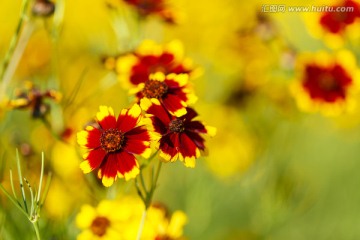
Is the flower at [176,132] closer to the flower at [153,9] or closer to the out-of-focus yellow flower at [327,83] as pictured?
the flower at [153,9]

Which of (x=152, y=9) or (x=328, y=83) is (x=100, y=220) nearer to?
(x=152, y=9)

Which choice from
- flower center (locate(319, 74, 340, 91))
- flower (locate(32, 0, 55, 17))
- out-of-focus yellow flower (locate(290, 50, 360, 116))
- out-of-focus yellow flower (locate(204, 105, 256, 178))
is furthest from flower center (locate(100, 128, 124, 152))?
out-of-focus yellow flower (locate(204, 105, 256, 178))

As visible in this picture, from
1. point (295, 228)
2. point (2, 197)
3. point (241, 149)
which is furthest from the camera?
point (295, 228)

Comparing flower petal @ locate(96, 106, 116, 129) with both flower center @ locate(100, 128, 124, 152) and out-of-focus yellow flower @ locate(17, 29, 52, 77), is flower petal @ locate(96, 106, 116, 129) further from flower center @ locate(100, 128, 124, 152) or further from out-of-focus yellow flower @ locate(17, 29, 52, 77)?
out-of-focus yellow flower @ locate(17, 29, 52, 77)

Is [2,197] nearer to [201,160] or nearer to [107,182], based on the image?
[107,182]

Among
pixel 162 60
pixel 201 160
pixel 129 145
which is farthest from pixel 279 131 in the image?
pixel 129 145

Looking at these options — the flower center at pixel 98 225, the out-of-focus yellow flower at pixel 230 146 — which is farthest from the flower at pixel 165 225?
the out-of-focus yellow flower at pixel 230 146
